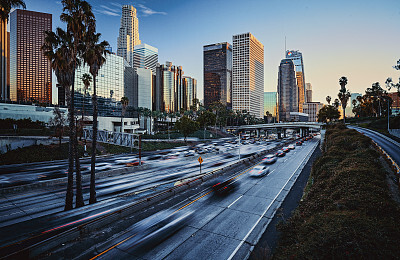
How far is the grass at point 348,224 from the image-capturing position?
7172mm

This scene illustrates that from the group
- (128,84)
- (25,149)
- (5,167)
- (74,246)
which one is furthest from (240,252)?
(128,84)

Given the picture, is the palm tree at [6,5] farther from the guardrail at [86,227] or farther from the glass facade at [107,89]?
the glass facade at [107,89]

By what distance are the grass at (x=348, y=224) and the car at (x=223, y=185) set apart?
8.25 metres

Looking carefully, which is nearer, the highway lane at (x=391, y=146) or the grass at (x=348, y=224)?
the grass at (x=348, y=224)

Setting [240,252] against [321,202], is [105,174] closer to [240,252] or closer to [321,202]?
[240,252]

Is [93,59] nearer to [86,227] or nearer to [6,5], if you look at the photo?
[6,5]

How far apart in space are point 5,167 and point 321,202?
44.0 metres

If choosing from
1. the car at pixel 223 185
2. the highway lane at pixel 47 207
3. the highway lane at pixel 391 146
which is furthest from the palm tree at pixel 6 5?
the highway lane at pixel 391 146

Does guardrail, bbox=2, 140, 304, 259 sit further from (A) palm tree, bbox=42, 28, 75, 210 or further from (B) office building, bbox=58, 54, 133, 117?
(B) office building, bbox=58, 54, 133, 117

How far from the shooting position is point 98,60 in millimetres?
18859

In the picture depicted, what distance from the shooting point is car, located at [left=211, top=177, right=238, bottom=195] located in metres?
20.1

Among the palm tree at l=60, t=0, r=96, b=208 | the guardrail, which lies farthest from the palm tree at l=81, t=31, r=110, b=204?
the guardrail

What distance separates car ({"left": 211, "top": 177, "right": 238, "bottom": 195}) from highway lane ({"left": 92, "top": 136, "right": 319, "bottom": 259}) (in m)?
0.81

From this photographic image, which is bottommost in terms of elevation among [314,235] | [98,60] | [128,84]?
[314,235]
